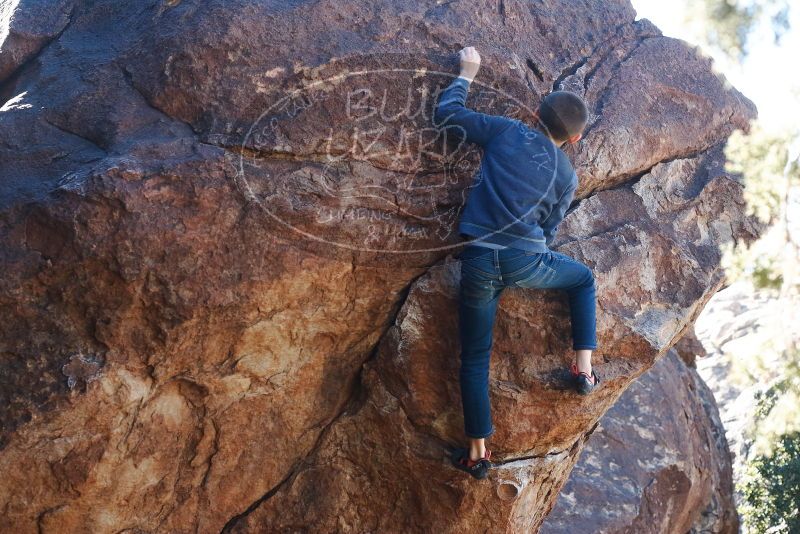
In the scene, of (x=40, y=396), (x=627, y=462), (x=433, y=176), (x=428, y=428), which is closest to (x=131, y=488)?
(x=40, y=396)

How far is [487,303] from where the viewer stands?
3471 millimetres

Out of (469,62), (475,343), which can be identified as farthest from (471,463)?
(469,62)

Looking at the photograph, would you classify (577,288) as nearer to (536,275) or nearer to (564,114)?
(536,275)

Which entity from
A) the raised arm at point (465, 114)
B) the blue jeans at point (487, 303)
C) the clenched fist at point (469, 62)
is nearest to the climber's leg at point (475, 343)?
the blue jeans at point (487, 303)

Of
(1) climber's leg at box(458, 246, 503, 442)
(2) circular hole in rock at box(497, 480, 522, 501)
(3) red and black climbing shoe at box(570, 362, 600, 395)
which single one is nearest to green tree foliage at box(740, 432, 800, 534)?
(2) circular hole in rock at box(497, 480, 522, 501)

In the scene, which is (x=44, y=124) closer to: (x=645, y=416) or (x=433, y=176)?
(x=433, y=176)

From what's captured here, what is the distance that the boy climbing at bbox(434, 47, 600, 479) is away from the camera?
3.38 metres

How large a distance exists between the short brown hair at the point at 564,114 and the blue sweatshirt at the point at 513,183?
0.27 ft

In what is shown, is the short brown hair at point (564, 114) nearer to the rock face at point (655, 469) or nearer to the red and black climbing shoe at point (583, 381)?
the red and black climbing shoe at point (583, 381)

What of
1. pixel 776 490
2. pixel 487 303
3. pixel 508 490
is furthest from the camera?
pixel 776 490

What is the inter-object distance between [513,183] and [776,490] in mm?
7225

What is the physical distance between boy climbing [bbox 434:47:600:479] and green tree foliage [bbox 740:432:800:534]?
6.19m

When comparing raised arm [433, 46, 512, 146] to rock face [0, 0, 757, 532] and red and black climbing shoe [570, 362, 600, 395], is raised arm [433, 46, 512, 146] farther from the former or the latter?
red and black climbing shoe [570, 362, 600, 395]

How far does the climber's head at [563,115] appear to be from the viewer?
3498 mm
